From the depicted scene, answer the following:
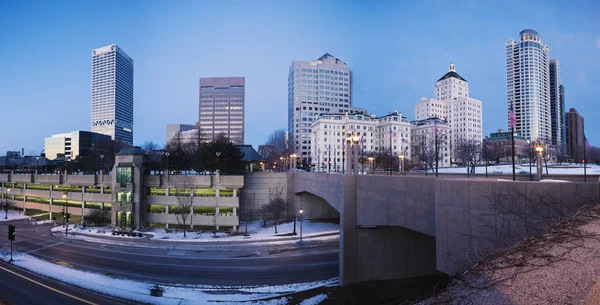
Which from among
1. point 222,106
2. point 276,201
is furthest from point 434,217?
point 222,106

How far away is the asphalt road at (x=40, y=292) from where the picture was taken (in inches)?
803

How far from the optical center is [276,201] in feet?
160

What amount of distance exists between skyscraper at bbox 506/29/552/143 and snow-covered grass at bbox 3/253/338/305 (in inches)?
7708

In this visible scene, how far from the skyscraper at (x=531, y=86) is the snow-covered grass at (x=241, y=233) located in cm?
17629

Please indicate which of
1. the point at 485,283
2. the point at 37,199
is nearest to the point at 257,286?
the point at 485,283

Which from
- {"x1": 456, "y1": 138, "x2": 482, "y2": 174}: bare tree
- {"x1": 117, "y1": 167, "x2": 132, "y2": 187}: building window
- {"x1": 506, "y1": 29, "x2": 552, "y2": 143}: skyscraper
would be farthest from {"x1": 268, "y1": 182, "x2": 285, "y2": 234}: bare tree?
{"x1": 506, "y1": 29, "x2": 552, "y2": 143}: skyscraper

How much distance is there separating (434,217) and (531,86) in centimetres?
20845

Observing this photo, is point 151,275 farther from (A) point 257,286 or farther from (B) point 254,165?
(B) point 254,165

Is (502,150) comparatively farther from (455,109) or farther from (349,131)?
(455,109)

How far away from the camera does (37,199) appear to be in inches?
2608

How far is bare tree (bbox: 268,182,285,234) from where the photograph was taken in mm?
A: 47438

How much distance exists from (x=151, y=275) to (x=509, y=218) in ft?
86.2

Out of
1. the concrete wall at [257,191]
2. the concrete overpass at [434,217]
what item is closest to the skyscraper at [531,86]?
the concrete wall at [257,191]

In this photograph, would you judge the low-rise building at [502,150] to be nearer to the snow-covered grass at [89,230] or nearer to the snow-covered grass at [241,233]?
the snow-covered grass at [241,233]
